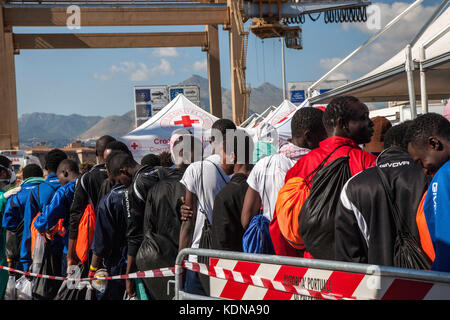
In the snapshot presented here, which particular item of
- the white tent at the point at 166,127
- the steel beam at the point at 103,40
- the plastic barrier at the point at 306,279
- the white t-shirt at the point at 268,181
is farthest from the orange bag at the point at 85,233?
the steel beam at the point at 103,40

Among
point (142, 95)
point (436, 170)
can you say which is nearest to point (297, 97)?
point (142, 95)

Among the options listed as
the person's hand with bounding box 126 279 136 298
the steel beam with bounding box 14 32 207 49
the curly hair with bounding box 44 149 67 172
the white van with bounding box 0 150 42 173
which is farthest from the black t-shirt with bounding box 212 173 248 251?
the steel beam with bounding box 14 32 207 49

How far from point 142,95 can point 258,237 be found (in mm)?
29813

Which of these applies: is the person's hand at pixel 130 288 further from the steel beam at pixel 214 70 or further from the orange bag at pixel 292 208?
the steel beam at pixel 214 70

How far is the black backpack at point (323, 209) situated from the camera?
9.14ft

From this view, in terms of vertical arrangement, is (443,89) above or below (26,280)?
above

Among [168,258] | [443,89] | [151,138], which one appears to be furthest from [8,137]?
[168,258]

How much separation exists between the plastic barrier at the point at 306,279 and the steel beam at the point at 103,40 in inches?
924

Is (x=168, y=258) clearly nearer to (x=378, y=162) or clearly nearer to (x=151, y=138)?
(x=378, y=162)

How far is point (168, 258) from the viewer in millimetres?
4328

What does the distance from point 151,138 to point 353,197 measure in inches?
395

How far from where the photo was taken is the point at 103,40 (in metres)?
25.2

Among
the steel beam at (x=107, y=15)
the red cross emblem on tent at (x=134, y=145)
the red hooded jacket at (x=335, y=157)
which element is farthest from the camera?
the steel beam at (x=107, y=15)

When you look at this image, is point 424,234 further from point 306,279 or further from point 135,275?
point 135,275
